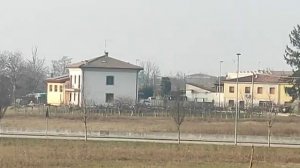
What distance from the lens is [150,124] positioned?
63.9m

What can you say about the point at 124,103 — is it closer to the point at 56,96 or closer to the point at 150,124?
the point at 150,124

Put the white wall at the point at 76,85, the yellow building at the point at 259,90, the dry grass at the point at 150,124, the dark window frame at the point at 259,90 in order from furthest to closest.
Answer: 1. the dark window frame at the point at 259,90
2. the yellow building at the point at 259,90
3. the white wall at the point at 76,85
4. the dry grass at the point at 150,124

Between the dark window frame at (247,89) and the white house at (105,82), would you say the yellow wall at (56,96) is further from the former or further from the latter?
the dark window frame at (247,89)

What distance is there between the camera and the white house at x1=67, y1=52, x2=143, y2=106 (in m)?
93.6

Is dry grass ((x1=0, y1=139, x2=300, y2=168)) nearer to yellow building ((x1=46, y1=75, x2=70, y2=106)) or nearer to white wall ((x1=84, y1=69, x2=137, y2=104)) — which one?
white wall ((x1=84, y1=69, x2=137, y2=104))

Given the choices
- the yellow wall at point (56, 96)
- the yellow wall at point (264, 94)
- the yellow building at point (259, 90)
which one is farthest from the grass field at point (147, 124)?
the yellow building at point (259, 90)

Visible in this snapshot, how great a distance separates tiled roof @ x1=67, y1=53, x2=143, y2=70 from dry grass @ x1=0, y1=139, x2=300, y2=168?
5074cm

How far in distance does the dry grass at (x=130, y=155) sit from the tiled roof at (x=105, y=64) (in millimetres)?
50736

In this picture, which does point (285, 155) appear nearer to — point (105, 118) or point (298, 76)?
point (105, 118)

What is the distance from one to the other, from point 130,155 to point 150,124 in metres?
26.8

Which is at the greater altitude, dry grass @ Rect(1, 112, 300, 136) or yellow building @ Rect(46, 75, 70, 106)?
yellow building @ Rect(46, 75, 70, 106)

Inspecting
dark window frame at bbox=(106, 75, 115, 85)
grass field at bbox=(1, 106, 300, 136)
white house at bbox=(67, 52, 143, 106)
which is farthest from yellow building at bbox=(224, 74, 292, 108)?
grass field at bbox=(1, 106, 300, 136)

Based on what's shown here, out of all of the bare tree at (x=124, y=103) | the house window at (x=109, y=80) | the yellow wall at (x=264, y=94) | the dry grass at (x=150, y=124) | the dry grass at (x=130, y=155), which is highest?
the house window at (x=109, y=80)

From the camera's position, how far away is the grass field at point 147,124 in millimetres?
59750
